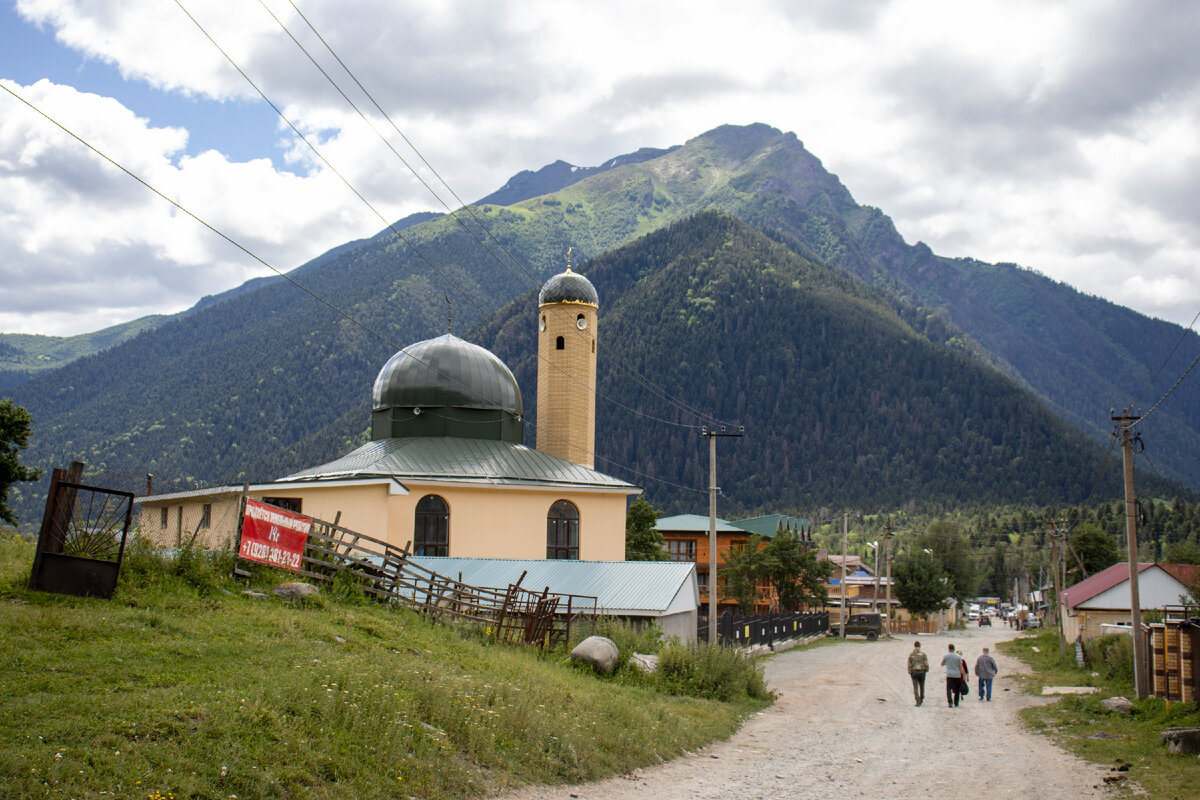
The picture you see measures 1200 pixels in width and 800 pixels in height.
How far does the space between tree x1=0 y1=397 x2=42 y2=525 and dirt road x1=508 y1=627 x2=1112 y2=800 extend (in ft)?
67.8

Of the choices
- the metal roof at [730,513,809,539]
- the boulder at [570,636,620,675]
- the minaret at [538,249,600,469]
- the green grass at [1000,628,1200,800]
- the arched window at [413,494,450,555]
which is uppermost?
the minaret at [538,249,600,469]

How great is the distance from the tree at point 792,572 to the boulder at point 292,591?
41.4m

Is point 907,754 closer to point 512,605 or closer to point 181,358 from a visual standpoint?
point 512,605

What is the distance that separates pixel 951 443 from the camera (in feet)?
455

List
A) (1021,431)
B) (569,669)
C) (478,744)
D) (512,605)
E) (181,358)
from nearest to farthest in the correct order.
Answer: (478,744) → (569,669) → (512,605) → (1021,431) → (181,358)

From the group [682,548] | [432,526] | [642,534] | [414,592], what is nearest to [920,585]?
[682,548]

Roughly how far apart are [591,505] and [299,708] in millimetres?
26199

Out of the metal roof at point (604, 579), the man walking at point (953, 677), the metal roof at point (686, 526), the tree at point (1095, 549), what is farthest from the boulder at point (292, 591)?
the tree at point (1095, 549)

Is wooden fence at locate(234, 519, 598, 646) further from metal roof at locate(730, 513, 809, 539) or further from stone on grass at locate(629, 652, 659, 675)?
metal roof at locate(730, 513, 809, 539)

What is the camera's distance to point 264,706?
9820mm

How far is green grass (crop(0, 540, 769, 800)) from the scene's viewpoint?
27.6 ft

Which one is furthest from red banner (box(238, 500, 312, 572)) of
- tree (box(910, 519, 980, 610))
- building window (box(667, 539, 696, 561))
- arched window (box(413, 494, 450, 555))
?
tree (box(910, 519, 980, 610))

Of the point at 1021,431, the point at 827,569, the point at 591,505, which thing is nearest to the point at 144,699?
the point at 591,505

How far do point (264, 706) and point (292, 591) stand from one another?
683cm
